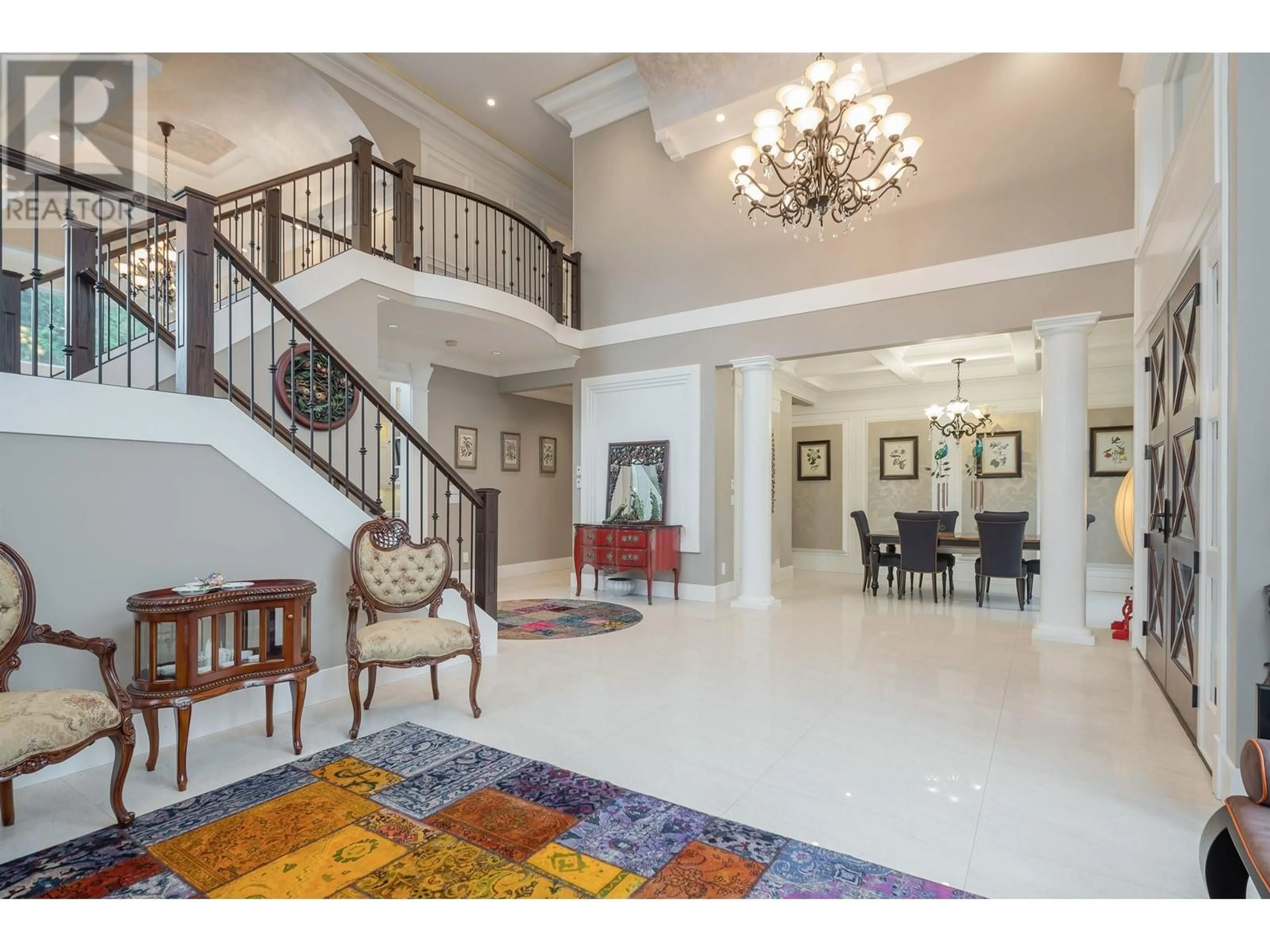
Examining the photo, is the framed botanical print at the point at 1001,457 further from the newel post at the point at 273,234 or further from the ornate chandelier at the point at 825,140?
the newel post at the point at 273,234

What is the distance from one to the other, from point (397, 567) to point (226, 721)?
3.54ft

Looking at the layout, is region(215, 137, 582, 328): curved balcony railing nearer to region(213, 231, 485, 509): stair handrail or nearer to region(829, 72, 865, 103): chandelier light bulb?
region(213, 231, 485, 509): stair handrail

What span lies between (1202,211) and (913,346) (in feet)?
18.3

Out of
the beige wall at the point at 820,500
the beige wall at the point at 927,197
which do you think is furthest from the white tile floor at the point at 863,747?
the beige wall at the point at 820,500

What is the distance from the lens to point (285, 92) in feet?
22.5

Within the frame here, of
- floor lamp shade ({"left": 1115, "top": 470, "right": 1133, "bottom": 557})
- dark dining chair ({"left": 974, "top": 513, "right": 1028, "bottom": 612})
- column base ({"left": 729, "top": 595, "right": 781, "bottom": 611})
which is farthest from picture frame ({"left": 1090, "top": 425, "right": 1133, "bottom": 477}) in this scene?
column base ({"left": 729, "top": 595, "right": 781, "bottom": 611})

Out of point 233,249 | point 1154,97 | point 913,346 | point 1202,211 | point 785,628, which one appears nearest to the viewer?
point 1202,211

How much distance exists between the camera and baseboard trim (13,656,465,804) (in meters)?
2.67

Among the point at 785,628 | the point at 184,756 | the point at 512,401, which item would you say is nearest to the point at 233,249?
the point at 184,756

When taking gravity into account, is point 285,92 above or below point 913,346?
above

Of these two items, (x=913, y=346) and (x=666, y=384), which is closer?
(x=666, y=384)

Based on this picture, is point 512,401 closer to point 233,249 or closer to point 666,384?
point 666,384

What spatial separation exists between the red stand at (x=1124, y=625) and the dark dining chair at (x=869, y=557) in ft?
7.32

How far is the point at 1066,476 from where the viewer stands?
511 cm
